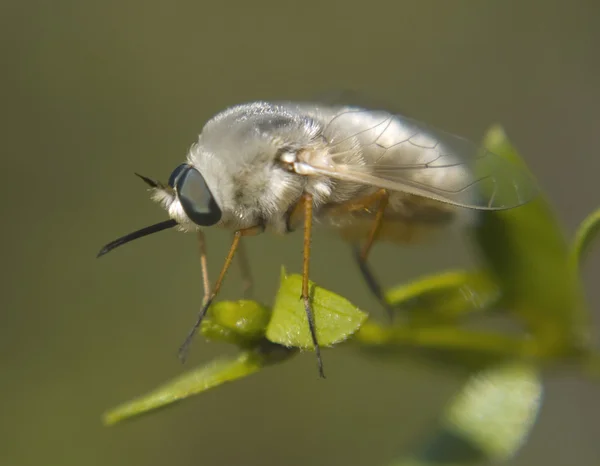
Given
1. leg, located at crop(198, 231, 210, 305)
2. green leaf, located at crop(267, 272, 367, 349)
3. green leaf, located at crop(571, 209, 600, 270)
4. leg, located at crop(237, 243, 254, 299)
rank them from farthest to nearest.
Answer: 1. leg, located at crop(237, 243, 254, 299)
2. leg, located at crop(198, 231, 210, 305)
3. green leaf, located at crop(571, 209, 600, 270)
4. green leaf, located at crop(267, 272, 367, 349)

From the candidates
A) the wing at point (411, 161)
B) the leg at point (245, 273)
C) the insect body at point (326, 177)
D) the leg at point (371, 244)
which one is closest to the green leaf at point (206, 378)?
the insect body at point (326, 177)

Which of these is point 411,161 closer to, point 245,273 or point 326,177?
point 326,177

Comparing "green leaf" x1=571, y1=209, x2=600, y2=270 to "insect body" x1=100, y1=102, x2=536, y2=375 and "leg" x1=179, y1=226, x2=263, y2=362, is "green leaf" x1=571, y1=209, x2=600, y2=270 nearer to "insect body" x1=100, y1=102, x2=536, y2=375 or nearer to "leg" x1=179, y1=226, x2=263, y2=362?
"insect body" x1=100, y1=102, x2=536, y2=375

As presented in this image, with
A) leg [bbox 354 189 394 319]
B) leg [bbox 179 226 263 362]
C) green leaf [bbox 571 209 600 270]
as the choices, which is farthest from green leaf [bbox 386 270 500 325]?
leg [bbox 179 226 263 362]

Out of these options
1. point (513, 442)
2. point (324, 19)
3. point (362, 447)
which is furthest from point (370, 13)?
point (513, 442)

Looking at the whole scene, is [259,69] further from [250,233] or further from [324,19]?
[250,233]

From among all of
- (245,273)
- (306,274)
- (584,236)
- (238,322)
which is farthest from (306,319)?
(245,273)

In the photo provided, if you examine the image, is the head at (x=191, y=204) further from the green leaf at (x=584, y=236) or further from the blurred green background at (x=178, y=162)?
the green leaf at (x=584, y=236)
